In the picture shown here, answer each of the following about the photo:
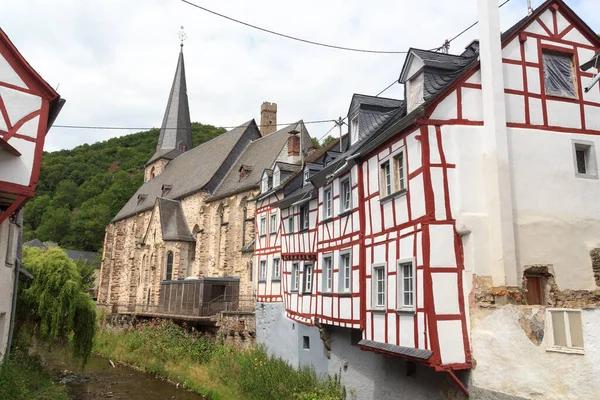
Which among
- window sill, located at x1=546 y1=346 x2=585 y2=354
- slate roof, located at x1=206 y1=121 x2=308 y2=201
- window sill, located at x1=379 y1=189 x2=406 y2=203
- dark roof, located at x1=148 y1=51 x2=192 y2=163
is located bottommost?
window sill, located at x1=546 y1=346 x2=585 y2=354

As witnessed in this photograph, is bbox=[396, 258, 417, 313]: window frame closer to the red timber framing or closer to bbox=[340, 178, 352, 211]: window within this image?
bbox=[340, 178, 352, 211]: window

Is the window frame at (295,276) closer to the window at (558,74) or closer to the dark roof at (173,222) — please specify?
the window at (558,74)

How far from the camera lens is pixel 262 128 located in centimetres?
4644

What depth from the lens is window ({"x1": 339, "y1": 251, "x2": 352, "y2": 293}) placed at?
1421 cm

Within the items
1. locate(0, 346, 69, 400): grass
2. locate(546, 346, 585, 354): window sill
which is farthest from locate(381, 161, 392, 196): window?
locate(0, 346, 69, 400): grass

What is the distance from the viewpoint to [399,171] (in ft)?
38.4

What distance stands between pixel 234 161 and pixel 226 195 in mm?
6237

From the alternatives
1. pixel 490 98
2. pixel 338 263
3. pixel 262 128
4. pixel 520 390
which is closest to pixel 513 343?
pixel 520 390

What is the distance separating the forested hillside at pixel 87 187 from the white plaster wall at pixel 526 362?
70.0 m

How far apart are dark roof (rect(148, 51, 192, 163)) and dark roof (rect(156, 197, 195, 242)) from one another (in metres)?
16.1

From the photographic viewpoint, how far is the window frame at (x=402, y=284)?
10.5 m

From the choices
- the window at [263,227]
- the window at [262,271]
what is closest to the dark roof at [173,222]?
the window at [263,227]

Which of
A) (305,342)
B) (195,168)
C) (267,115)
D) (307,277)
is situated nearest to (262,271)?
(305,342)

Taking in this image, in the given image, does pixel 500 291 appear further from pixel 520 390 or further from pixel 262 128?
pixel 262 128
